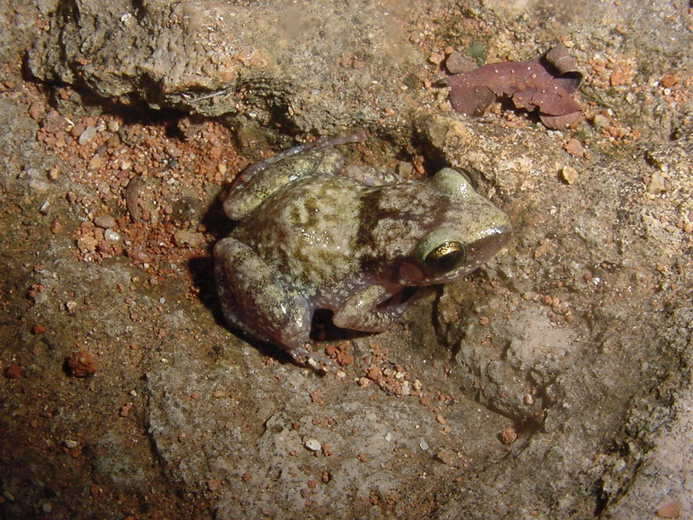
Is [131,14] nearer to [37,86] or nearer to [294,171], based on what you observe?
[37,86]

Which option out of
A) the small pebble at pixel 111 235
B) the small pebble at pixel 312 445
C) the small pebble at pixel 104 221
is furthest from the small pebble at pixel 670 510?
the small pebble at pixel 104 221

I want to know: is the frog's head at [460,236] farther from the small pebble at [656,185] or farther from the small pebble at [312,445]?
the small pebble at [312,445]

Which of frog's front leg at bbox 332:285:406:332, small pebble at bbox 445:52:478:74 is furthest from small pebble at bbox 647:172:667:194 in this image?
frog's front leg at bbox 332:285:406:332

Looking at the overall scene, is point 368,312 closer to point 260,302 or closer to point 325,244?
point 325,244

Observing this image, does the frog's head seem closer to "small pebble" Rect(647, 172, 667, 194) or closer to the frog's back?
the frog's back

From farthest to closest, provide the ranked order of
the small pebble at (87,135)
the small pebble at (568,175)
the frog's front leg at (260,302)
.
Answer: the small pebble at (87,135), the frog's front leg at (260,302), the small pebble at (568,175)

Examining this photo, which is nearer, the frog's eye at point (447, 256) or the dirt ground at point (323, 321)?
the dirt ground at point (323, 321)

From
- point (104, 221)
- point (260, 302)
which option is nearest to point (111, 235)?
point (104, 221)

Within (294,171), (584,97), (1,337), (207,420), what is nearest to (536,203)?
(584,97)
